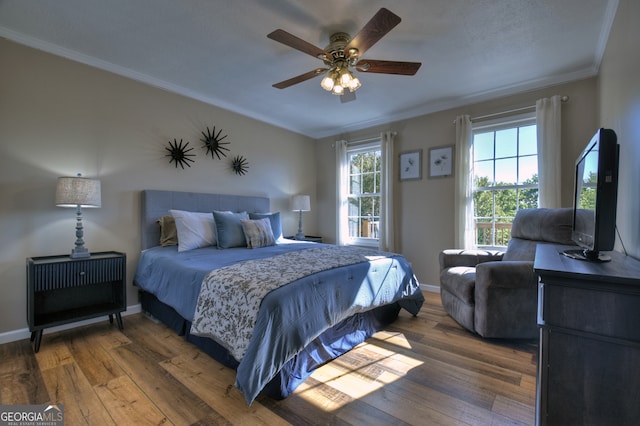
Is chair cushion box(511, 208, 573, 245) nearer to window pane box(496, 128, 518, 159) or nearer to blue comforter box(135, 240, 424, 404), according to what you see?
window pane box(496, 128, 518, 159)

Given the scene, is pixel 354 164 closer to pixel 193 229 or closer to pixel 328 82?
pixel 328 82

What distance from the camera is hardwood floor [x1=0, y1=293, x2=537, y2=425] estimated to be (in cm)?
150

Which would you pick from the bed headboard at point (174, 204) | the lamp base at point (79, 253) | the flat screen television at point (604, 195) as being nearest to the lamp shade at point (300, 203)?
the bed headboard at point (174, 204)

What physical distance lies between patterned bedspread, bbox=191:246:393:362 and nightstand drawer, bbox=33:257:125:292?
1.21 meters

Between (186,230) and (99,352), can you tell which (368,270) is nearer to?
(186,230)

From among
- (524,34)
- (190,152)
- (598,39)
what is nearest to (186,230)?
(190,152)

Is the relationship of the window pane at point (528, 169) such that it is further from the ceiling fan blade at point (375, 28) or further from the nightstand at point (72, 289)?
the nightstand at point (72, 289)

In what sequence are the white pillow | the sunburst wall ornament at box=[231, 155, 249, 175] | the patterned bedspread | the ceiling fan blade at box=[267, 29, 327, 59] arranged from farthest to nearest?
the sunburst wall ornament at box=[231, 155, 249, 175], the white pillow, the ceiling fan blade at box=[267, 29, 327, 59], the patterned bedspread

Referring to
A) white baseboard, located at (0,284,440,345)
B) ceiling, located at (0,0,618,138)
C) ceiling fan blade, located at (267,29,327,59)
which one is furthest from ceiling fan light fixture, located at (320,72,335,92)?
white baseboard, located at (0,284,440,345)

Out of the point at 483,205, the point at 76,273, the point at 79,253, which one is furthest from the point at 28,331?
the point at 483,205

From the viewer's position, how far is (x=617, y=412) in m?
0.87

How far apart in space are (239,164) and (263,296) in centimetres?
285

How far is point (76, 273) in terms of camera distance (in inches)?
93.6

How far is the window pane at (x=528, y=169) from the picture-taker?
328cm
